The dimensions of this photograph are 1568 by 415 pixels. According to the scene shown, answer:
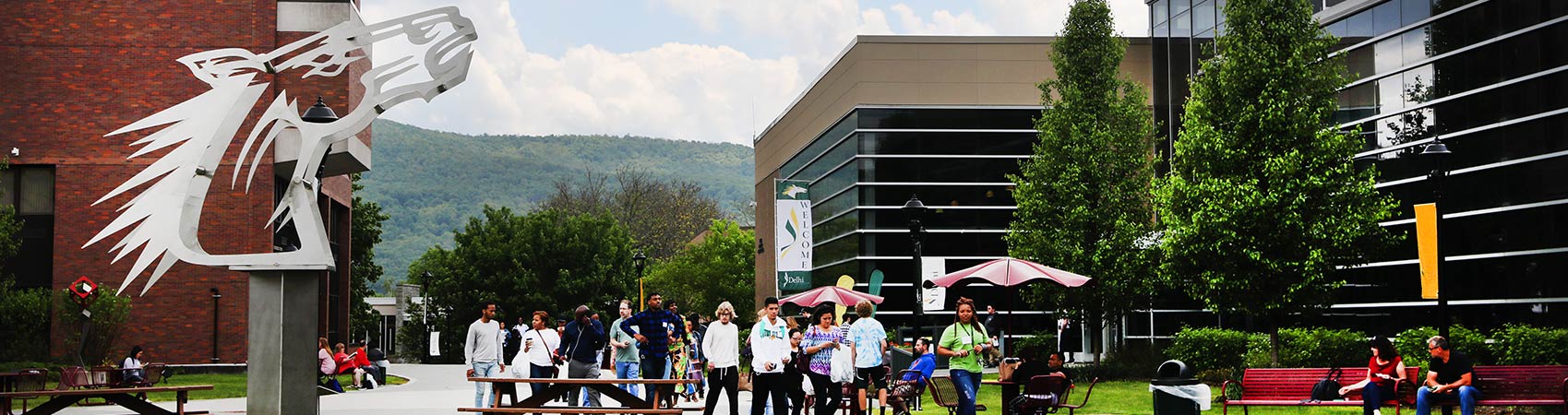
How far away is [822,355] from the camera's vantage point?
16531 millimetres

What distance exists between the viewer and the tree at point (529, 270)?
72.3m

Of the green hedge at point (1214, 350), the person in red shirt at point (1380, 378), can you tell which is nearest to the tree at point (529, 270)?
the green hedge at point (1214, 350)

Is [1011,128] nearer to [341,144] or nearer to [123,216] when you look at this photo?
[341,144]

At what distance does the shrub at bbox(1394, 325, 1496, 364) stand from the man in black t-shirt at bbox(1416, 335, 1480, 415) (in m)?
6.89

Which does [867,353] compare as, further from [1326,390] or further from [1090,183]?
[1090,183]

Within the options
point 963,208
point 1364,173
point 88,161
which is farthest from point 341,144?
point 1364,173

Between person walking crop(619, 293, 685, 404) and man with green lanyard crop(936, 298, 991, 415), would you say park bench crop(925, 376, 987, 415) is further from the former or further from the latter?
person walking crop(619, 293, 685, 404)

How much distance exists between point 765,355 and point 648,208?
281ft

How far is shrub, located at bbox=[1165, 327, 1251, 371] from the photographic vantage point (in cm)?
2778

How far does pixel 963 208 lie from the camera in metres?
48.3

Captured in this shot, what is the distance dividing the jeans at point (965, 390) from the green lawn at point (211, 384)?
14283 mm

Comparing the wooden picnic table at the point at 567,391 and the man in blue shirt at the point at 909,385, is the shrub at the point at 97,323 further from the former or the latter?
the man in blue shirt at the point at 909,385

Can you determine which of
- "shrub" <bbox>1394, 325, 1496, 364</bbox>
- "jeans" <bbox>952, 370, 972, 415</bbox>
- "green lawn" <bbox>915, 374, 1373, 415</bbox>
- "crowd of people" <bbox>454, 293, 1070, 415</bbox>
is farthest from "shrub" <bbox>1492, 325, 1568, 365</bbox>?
"jeans" <bbox>952, 370, 972, 415</bbox>

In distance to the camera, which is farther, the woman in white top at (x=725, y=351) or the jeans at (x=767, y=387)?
the woman in white top at (x=725, y=351)
